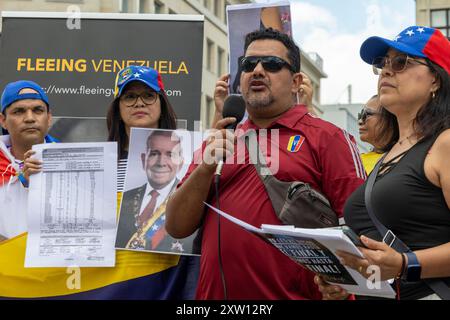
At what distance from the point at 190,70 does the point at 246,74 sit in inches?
91.6

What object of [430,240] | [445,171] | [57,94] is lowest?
[430,240]

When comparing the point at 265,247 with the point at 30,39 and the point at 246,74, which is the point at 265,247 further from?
the point at 30,39

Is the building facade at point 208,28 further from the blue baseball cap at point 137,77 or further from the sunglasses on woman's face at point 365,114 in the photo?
the blue baseball cap at point 137,77

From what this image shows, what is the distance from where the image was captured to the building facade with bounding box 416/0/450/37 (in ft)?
145

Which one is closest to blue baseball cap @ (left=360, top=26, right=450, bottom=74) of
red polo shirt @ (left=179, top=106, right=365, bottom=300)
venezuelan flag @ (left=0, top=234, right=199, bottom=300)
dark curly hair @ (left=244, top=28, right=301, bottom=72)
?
red polo shirt @ (left=179, top=106, right=365, bottom=300)

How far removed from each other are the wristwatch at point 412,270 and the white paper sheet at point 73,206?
1907mm

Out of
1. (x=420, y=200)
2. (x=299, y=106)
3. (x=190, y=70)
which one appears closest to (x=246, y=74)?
(x=299, y=106)

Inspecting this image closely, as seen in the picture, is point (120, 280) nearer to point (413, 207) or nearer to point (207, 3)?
point (413, 207)

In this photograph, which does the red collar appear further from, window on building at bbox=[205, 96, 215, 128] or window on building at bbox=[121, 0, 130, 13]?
window on building at bbox=[205, 96, 215, 128]

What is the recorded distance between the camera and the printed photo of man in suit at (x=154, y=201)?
14.3 feet

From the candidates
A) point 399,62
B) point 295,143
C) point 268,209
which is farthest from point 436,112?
point 268,209

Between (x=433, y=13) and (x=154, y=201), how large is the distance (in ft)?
140

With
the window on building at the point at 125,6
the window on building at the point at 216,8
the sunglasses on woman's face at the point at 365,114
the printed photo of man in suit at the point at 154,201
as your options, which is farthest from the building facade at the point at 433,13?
the printed photo of man in suit at the point at 154,201

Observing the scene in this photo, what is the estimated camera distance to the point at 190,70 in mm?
6285
